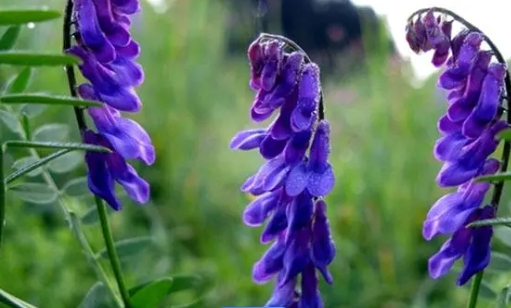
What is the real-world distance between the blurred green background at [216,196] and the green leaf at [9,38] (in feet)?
2.99

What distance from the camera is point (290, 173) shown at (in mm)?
1054

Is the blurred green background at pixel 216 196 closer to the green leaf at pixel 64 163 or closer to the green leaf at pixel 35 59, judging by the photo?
the green leaf at pixel 64 163

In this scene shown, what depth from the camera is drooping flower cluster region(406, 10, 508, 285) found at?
3.42 feet

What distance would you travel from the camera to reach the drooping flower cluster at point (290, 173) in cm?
104

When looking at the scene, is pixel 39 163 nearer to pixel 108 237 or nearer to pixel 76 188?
pixel 108 237

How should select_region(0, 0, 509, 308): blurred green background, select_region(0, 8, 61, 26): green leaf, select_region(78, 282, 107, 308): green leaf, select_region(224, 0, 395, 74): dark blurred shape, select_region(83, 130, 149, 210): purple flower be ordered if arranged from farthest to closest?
select_region(224, 0, 395, 74): dark blurred shape, select_region(0, 0, 509, 308): blurred green background, select_region(78, 282, 107, 308): green leaf, select_region(83, 130, 149, 210): purple flower, select_region(0, 8, 61, 26): green leaf

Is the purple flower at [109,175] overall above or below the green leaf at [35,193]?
above

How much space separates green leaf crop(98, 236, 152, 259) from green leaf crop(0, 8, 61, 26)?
0.56 m

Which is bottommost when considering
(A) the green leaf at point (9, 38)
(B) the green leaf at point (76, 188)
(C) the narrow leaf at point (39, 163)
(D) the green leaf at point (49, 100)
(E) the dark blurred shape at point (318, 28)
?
(B) the green leaf at point (76, 188)

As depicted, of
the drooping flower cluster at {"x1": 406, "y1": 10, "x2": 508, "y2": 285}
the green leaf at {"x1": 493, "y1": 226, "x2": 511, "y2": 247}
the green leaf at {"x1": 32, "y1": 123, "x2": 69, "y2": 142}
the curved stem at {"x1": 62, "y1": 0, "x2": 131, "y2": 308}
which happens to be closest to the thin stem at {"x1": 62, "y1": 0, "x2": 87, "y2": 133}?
the curved stem at {"x1": 62, "y1": 0, "x2": 131, "y2": 308}

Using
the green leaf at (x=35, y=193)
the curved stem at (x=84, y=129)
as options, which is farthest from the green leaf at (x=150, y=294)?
the green leaf at (x=35, y=193)

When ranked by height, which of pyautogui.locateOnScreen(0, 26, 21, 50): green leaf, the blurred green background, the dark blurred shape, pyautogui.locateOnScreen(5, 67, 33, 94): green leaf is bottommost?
the blurred green background

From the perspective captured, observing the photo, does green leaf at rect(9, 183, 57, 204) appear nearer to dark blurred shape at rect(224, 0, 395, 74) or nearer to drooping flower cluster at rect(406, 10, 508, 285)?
drooping flower cluster at rect(406, 10, 508, 285)

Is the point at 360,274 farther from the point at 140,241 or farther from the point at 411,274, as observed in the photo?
the point at 140,241
